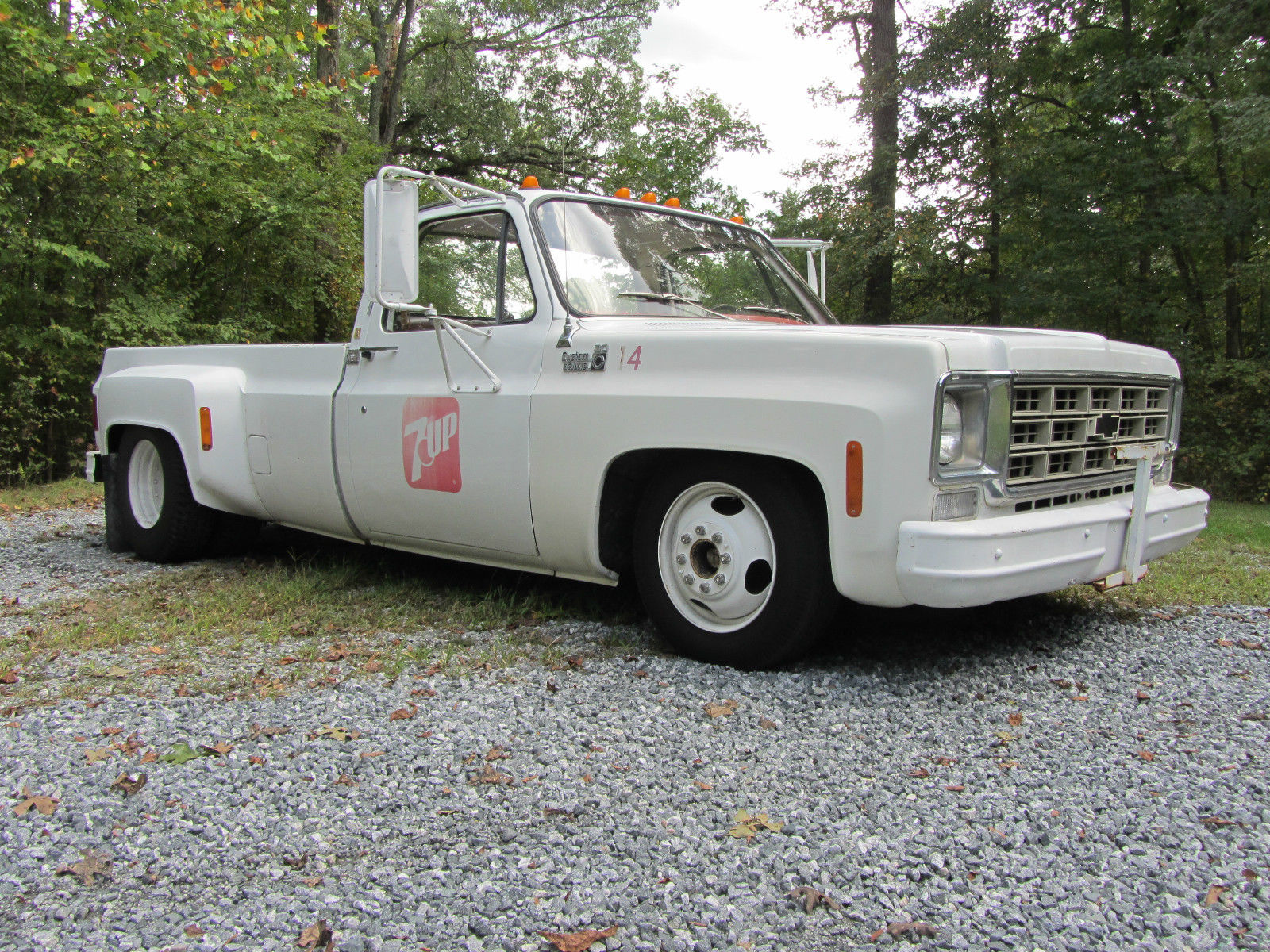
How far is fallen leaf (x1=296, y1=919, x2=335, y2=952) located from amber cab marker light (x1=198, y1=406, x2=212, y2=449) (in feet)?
13.2

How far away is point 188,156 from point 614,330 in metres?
8.85

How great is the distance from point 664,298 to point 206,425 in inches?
111

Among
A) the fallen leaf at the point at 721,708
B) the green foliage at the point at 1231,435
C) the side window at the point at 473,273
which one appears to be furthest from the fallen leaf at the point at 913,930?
the green foliage at the point at 1231,435

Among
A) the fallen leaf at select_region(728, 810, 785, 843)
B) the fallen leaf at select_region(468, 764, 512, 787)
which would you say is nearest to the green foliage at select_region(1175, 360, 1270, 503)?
the fallen leaf at select_region(728, 810, 785, 843)

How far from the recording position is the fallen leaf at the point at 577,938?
1.99 m

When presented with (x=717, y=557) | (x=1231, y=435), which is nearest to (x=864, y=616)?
(x=717, y=557)

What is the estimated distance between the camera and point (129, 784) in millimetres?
2729

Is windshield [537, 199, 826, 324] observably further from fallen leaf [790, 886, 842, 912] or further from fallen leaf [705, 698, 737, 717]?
fallen leaf [790, 886, 842, 912]

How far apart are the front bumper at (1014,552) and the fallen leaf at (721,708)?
691mm

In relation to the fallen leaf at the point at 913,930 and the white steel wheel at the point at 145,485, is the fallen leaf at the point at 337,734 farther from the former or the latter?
the white steel wheel at the point at 145,485

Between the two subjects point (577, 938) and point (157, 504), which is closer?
point (577, 938)

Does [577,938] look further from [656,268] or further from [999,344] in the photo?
[656,268]

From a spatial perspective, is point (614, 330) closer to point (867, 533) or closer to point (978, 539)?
point (867, 533)

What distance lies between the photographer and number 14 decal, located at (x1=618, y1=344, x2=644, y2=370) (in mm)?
3855
